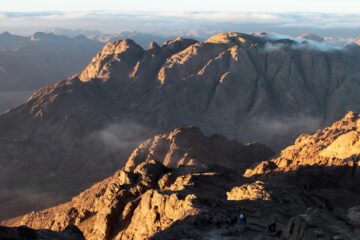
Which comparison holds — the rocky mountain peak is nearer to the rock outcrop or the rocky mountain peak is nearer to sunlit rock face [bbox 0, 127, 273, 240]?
sunlit rock face [bbox 0, 127, 273, 240]

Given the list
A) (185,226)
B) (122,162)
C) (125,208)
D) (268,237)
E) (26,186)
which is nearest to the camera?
(268,237)

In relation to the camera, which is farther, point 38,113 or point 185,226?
point 38,113

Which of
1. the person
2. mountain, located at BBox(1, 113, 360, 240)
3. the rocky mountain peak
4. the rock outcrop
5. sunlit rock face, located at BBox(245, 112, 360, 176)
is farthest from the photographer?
the rocky mountain peak

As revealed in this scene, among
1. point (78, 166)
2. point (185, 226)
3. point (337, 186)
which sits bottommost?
point (78, 166)

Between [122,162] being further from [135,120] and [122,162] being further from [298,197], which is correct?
[298,197]

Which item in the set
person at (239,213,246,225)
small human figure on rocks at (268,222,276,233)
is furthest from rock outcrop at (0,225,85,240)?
small human figure on rocks at (268,222,276,233)

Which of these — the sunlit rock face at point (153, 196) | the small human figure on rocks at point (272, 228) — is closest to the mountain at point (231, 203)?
the small human figure on rocks at point (272, 228)

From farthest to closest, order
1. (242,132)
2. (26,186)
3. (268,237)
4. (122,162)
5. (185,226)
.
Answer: (242,132) → (122,162) → (26,186) → (185,226) → (268,237)

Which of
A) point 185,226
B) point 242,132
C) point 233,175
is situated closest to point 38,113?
point 242,132
